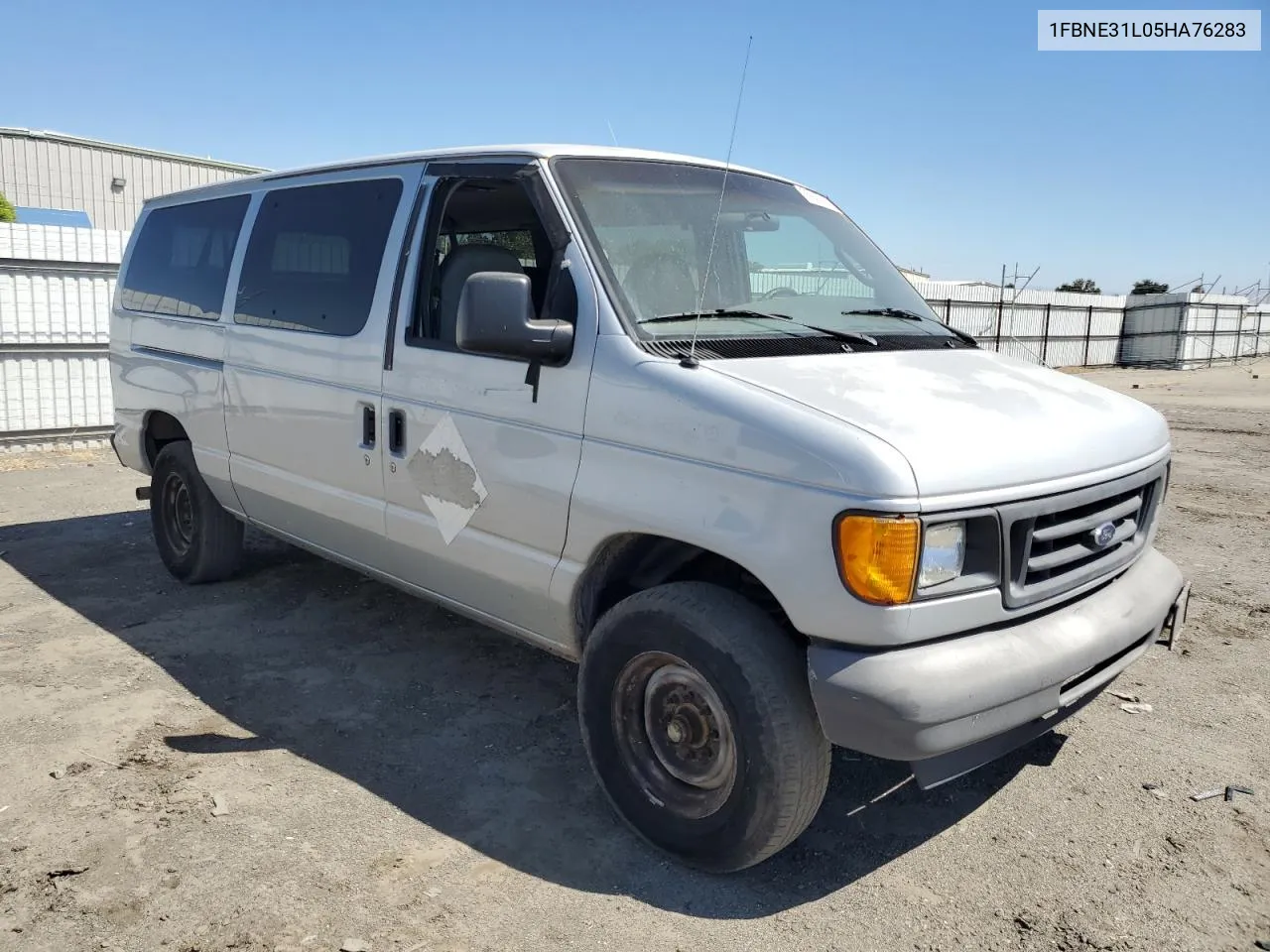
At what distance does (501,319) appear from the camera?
10.2 ft

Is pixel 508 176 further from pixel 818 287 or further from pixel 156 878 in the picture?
pixel 156 878

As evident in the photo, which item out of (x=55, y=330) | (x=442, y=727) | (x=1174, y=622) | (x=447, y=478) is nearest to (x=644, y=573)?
(x=447, y=478)

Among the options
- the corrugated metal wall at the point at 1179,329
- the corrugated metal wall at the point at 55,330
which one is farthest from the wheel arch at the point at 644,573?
the corrugated metal wall at the point at 1179,329

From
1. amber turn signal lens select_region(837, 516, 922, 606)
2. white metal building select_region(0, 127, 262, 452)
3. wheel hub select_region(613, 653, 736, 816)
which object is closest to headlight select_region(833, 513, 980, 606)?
amber turn signal lens select_region(837, 516, 922, 606)

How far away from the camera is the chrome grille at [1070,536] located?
8.95ft

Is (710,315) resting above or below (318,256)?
below

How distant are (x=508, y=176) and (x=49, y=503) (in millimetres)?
6350

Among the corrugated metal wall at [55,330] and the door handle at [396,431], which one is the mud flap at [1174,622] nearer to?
the door handle at [396,431]

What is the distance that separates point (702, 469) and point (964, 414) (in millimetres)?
782

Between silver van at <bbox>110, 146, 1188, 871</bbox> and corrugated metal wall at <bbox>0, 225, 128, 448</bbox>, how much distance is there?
22.6 ft

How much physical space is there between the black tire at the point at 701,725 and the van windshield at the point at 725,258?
0.94m

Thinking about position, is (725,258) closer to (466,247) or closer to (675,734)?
(466,247)

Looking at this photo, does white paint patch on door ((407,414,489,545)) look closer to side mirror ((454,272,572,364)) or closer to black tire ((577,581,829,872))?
side mirror ((454,272,572,364))

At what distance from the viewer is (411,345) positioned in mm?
3850
